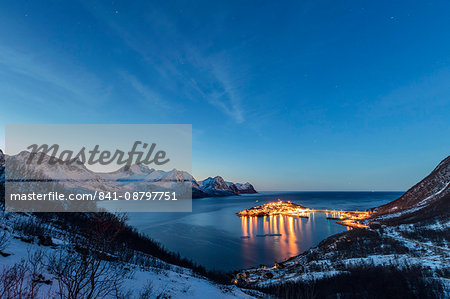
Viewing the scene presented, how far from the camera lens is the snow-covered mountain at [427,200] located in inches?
1756

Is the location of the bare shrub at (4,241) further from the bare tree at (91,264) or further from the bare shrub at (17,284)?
the bare tree at (91,264)

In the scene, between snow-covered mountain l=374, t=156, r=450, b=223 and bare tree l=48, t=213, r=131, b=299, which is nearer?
bare tree l=48, t=213, r=131, b=299

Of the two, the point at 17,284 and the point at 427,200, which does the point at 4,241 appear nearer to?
the point at 17,284

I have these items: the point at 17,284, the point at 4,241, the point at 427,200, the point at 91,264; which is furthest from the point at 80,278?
the point at 427,200

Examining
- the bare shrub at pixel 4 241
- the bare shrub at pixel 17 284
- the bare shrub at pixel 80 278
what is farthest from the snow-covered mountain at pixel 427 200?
the bare shrub at pixel 4 241

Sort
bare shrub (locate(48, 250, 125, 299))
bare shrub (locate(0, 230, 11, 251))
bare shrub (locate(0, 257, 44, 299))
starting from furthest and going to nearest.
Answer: bare shrub (locate(0, 230, 11, 251)) < bare shrub (locate(48, 250, 125, 299)) < bare shrub (locate(0, 257, 44, 299))

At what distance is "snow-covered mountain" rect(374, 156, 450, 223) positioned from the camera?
146 ft

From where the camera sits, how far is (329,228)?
257ft

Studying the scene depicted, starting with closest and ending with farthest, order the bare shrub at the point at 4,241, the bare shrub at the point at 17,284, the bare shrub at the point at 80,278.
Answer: the bare shrub at the point at 17,284
the bare shrub at the point at 80,278
the bare shrub at the point at 4,241

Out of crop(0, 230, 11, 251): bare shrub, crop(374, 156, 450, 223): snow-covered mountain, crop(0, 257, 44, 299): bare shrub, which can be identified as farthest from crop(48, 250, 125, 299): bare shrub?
crop(374, 156, 450, 223): snow-covered mountain

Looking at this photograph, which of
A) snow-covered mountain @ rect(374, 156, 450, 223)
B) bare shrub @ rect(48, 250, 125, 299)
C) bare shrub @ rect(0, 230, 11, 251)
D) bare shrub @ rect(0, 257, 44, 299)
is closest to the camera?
bare shrub @ rect(0, 257, 44, 299)

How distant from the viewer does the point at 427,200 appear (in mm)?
55719

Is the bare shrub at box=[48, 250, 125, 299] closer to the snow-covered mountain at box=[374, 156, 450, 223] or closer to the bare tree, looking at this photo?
the bare tree

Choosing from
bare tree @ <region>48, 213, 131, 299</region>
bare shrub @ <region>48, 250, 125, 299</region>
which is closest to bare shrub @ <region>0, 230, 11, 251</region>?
bare shrub @ <region>48, 250, 125, 299</region>
